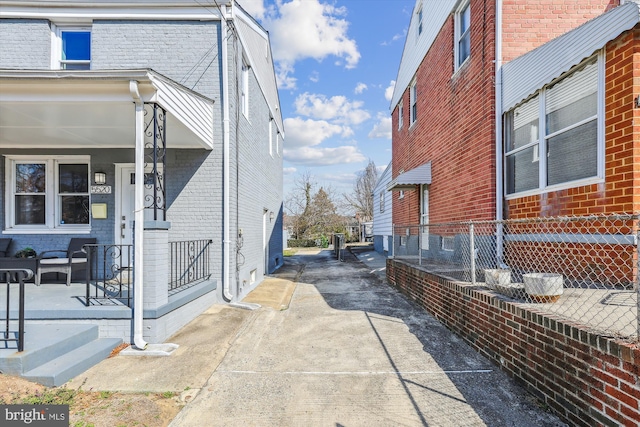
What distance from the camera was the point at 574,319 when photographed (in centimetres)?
285

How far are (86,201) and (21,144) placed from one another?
1.49 meters

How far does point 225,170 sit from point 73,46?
4161 millimetres

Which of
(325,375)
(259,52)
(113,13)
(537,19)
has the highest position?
(259,52)

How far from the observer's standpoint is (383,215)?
18.0 metres

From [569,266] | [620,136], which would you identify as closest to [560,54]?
[620,136]

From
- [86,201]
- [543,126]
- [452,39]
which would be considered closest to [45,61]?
[86,201]

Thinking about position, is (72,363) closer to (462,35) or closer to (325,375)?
(325,375)

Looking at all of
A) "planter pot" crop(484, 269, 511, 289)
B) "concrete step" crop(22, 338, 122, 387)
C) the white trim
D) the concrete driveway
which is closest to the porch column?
"concrete step" crop(22, 338, 122, 387)

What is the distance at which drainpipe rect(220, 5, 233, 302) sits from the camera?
6355 millimetres

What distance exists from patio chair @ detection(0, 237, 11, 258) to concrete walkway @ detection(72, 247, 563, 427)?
13.9 feet

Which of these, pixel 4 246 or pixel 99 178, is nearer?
pixel 4 246

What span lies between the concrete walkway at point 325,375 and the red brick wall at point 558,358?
0.18 meters

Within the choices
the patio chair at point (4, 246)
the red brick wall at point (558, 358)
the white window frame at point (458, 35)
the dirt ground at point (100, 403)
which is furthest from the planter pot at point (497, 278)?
the patio chair at point (4, 246)

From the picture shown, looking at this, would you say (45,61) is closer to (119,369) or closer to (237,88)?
(237,88)
